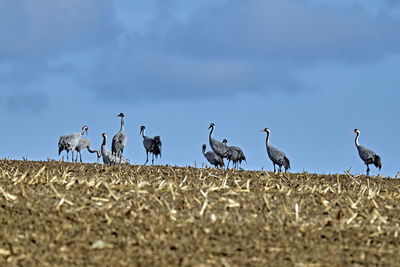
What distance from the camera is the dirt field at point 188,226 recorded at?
722 centimetres

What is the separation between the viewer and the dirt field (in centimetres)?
722

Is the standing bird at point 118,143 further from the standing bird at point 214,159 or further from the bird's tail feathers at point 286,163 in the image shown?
the bird's tail feathers at point 286,163

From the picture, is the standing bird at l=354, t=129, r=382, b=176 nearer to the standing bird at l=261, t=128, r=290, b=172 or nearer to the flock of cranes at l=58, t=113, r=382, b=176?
the flock of cranes at l=58, t=113, r=382, b=176

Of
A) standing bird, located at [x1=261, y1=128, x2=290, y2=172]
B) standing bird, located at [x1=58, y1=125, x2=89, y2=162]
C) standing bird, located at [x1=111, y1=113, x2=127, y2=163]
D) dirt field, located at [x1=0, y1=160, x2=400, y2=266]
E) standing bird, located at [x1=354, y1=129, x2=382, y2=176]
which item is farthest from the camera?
standing bird, located at [x1=58, y1=125, x2=89, y2=162]

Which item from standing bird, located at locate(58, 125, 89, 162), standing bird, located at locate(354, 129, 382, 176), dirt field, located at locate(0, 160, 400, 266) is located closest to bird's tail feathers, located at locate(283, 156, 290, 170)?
standing bird, located at locate(354, 129, 382, 176)

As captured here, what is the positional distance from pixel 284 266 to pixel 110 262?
1936mm

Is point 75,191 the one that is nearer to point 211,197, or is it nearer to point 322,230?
point 211,197

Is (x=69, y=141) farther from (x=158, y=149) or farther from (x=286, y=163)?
(x=286, y=163)

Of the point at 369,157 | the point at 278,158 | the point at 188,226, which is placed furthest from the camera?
the point at 369,157

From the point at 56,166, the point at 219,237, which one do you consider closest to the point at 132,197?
the point at 219,237

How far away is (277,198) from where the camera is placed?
1041 cm

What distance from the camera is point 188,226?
8273mm

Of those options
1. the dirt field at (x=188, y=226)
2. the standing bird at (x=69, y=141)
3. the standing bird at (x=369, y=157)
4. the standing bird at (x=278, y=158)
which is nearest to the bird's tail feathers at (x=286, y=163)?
the standing bird at (x=278, y=158)

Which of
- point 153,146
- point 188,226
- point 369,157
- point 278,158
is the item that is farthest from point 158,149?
point 188,226
